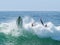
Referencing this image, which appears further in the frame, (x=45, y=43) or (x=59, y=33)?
(x=59, y=33)

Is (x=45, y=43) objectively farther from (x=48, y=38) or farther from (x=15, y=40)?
(x=15, y=40)

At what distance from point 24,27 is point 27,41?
5.05ft

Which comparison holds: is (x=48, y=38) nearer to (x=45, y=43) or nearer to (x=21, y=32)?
(x=45, y=43)

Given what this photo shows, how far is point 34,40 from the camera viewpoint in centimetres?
2117

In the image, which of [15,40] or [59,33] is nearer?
[15,40]

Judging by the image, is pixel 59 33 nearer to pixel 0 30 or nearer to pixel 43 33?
pixel 43 33

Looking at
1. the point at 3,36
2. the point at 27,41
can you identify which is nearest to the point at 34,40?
the point at 27,41

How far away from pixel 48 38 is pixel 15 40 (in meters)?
2.53

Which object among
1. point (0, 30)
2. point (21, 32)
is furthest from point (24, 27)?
point (0, 30)

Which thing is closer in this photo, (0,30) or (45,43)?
(45,43)

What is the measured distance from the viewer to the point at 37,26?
22.3 m

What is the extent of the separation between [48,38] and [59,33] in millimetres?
2272

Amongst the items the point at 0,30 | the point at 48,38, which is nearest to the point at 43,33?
the point at 48,38

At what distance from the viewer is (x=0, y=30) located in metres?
22.6
